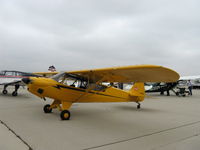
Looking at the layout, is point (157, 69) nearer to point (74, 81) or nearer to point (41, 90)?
point (74, 81)

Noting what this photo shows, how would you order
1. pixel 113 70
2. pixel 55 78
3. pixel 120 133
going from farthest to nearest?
pixel 55 78, pixel 113 70, pixel 120 133

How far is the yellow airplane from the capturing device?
5.60m

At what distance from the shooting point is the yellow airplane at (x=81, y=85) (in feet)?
18.4

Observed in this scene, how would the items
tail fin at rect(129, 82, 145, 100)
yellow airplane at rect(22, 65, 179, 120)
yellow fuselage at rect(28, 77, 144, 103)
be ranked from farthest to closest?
tail fin at rect(129, 82, 145, 100) → yellow fuselage at rect(28, 77, 144, 103) → yellow airplane at rect(22, 65, 179, 120)

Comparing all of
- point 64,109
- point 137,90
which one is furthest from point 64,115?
point 137,90

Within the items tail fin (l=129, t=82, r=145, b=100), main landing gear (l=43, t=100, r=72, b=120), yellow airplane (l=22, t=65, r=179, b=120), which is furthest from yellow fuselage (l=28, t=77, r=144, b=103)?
tail fin (l=129, t=82, r=145, b=100)

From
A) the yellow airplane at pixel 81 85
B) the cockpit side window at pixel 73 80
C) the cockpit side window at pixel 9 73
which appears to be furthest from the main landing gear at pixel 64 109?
the cockpit side window at pixel 9 73

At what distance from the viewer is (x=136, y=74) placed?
18.0ft

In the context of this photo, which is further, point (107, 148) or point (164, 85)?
point (164, 85)

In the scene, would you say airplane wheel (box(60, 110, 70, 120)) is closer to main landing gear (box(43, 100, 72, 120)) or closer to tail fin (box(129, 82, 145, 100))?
main landing gear (box(43, 100, 72, 120))

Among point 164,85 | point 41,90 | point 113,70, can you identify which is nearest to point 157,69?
point 113,70

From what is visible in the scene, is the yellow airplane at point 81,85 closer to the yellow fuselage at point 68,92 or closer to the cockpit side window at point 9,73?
the yellow fuselage at point 68,92

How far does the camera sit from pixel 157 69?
4.41m

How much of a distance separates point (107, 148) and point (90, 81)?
Result: 3915 millimetres
